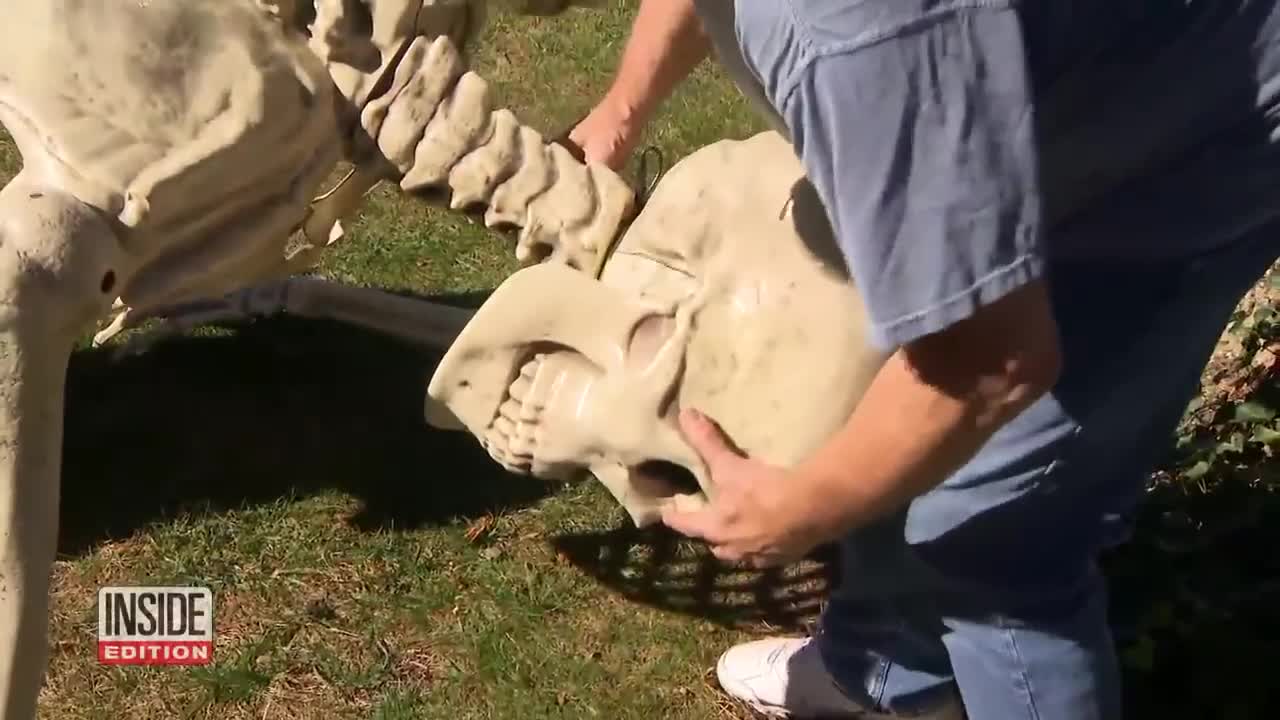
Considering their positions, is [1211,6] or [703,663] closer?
[1211,6]

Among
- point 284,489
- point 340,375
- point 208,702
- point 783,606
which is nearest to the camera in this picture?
point 208,702

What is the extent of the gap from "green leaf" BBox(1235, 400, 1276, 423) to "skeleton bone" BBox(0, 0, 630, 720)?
3.98 ft

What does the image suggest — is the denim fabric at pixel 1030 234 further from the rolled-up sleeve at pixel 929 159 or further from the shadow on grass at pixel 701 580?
the shadow on grass at pixel 701 580

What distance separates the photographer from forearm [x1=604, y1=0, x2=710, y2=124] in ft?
5.03

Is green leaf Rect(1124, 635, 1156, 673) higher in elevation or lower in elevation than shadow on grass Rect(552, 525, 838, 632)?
higher

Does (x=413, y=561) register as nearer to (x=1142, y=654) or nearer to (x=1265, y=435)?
(x=1142, y=654)

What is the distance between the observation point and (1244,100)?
1036 mm

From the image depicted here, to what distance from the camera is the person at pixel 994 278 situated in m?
0.74

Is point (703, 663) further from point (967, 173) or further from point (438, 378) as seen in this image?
point (967, 173)

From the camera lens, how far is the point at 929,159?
746mm

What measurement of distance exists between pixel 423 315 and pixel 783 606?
2.76ft

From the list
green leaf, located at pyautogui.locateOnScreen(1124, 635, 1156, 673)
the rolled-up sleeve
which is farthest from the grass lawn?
the rolled-up sleeve

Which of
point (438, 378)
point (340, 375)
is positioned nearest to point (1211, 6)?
point (438, 378)

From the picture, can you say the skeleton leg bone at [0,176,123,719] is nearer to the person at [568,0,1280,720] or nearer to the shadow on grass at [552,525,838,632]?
the person at [568,0,1280,720]
